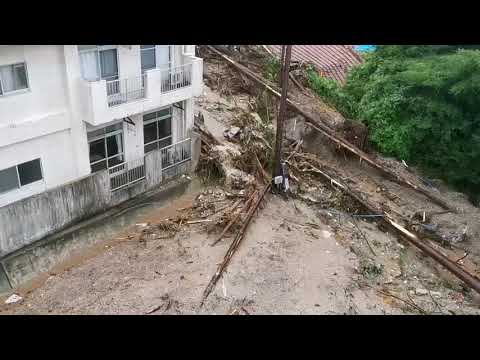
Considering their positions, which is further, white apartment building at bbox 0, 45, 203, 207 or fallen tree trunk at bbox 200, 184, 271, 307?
fallen tree trunk at bbox 200, 184, 271, 307

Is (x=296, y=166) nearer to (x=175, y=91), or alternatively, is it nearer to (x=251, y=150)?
(x=251, y=150)

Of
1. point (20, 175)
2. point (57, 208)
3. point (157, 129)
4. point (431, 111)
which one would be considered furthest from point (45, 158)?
point (431, 111)

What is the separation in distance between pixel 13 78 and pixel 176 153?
5.83m

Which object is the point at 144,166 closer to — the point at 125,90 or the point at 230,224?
the point at 125,90

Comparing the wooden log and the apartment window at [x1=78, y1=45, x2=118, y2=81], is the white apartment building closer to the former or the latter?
the apartment window at [x1=78, y1=45, x2=118, y2=81]

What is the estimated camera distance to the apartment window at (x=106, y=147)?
13922mm

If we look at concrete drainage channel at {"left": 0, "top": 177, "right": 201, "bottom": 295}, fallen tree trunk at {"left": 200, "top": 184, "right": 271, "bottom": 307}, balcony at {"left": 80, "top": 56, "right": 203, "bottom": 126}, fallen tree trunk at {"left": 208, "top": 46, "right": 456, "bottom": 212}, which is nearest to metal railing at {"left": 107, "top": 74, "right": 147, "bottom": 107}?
balcony at {"left": 80, "top": 56, "right": 203, "bottom": 126}

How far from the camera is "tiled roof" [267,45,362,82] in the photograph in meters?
25.5

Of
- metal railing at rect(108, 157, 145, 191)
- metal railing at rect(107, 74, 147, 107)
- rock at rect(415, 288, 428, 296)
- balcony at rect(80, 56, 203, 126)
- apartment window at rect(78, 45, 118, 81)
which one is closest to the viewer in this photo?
balcony at rect(80, 56, 203, 126)

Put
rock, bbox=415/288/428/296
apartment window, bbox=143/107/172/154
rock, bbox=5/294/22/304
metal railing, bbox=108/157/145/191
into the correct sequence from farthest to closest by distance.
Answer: apartment window, bbox=143/107/172/154 < metal railing, bbox=108/157/145/191 < rock, bbox=415/288/428/296 < rock, bbox=5/294/22/304

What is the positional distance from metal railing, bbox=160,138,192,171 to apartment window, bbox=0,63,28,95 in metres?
4.87

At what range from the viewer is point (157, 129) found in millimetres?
15773
